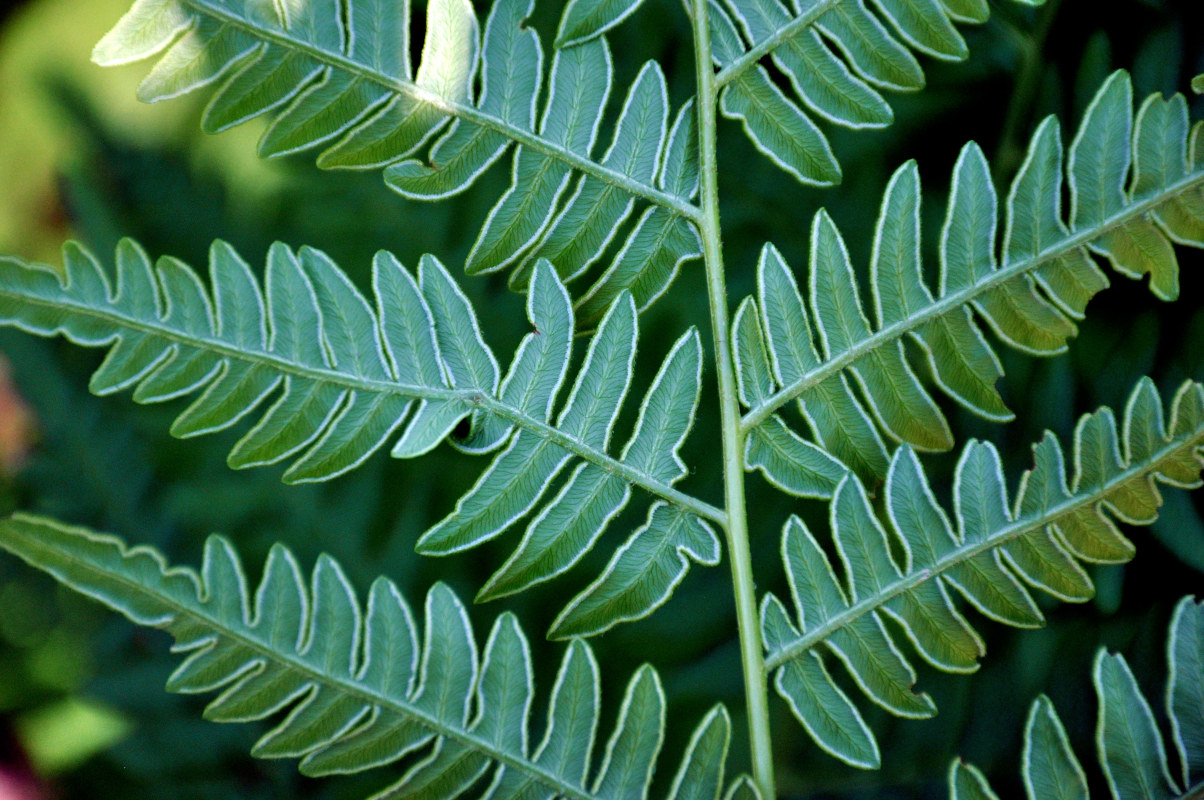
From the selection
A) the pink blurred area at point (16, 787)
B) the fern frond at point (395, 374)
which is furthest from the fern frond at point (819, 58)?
the pink blurred area at point (16, 787)

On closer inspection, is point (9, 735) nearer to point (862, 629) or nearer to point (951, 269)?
point (862, 629)

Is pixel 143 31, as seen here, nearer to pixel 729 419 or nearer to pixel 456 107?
pixel 456 107

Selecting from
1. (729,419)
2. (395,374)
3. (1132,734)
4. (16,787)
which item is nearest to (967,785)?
(1132,734)

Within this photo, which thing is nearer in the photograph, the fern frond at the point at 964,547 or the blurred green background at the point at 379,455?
the fern frond at the point at 964,547

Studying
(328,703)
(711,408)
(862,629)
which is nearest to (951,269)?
(862,629)

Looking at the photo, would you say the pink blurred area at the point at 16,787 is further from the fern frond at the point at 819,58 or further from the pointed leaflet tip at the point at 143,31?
the fern frond at the point at 819,58

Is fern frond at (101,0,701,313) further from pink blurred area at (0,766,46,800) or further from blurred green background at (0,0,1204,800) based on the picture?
pink blurred area at (0,766,46,800)
